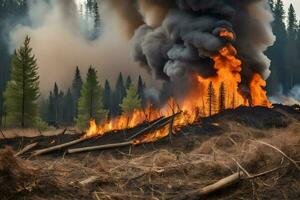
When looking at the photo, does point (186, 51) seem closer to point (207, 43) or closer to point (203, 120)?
point (207, 43)

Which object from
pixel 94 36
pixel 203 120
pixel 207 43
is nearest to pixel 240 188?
pixel 203 120

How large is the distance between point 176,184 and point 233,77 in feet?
72.4

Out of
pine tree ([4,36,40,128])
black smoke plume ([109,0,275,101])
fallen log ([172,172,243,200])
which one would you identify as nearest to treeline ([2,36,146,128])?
pine tree ([4,36,40,128])

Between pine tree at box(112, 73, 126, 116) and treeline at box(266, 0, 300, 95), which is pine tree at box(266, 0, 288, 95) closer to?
treeline at box(266, 0, 300, 95)

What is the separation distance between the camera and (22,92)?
137 feet

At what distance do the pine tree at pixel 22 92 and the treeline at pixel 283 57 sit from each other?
4872 centimetres

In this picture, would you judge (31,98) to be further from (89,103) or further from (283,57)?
(283,57)

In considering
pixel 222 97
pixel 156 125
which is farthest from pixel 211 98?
pixel 156 125

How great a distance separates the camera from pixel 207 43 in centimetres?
3089

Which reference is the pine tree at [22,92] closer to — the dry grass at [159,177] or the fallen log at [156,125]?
the fallen log at [156,125]

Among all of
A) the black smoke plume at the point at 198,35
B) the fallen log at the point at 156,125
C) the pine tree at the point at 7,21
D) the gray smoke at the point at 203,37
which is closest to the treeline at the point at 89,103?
the black smoke plume at the point at 198,35

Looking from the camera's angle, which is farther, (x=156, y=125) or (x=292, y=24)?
(x=292, y=24)

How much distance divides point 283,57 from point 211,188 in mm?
83399

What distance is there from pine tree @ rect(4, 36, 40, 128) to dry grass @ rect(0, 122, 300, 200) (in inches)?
1207
